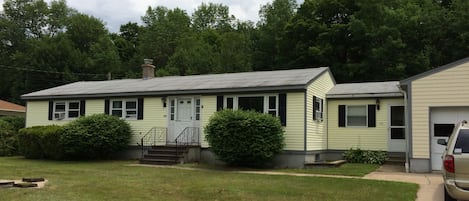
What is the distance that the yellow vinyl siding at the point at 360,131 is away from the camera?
18.8 metres

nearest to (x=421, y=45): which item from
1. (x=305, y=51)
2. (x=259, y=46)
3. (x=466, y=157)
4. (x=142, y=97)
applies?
(x=305, y=51)

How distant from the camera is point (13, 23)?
2178 inches

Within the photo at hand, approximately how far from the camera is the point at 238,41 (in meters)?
41.5

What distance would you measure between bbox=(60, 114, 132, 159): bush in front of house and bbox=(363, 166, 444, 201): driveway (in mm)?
11064

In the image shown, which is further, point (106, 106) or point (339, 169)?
point (106, 106)

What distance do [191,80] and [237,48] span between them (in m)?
19.7

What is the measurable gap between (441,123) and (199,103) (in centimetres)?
950

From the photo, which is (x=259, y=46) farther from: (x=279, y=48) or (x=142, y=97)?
Answer: (x=142, y=97)

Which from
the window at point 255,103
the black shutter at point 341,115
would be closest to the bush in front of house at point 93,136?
the window at point 255,103

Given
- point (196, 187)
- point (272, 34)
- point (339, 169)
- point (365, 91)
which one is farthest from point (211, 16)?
point (196, 187)

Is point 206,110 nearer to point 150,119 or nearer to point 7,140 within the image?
point 150,119

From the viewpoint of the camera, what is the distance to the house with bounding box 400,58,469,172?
15.1 metres

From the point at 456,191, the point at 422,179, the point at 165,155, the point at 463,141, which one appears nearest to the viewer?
the point at 456,191

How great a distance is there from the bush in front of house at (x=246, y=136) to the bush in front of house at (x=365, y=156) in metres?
3.64
